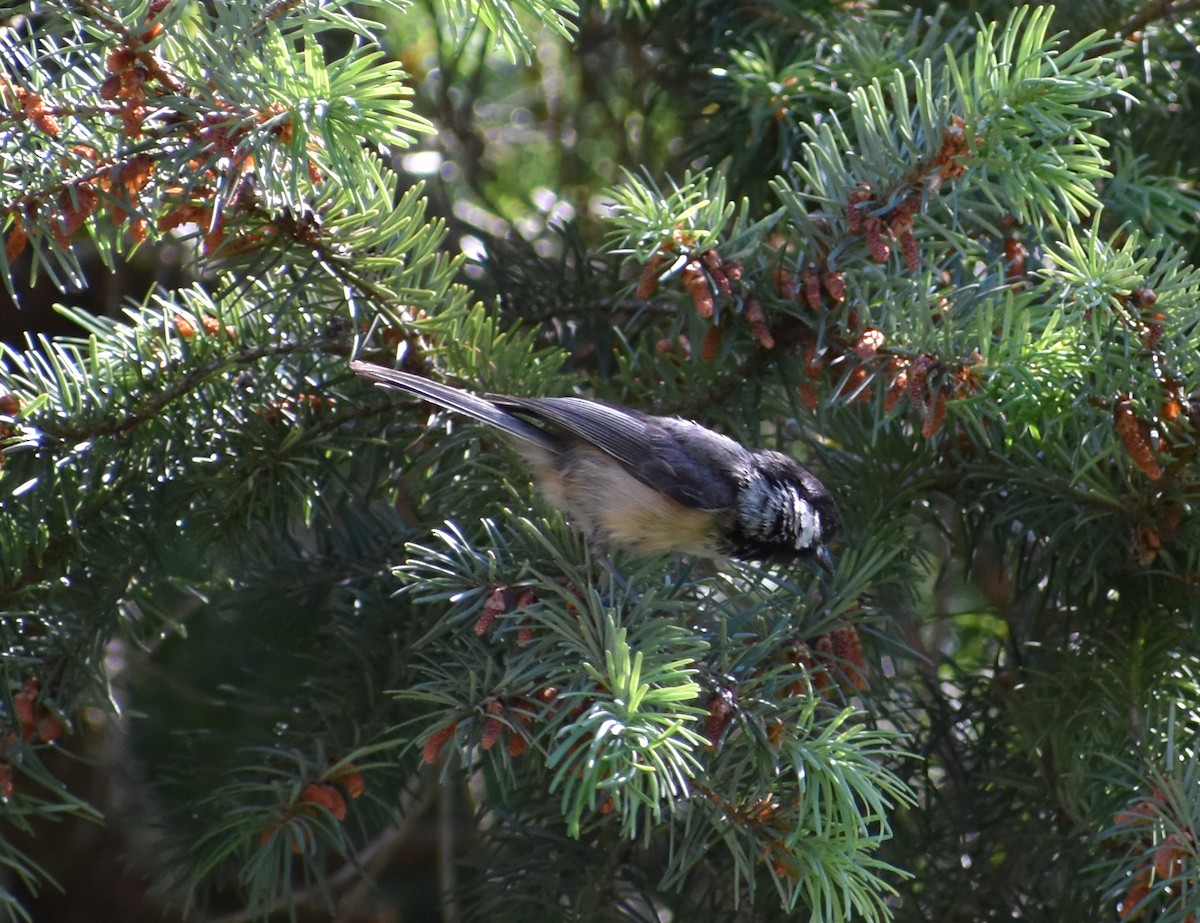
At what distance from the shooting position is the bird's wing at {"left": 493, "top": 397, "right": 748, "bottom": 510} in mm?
2150

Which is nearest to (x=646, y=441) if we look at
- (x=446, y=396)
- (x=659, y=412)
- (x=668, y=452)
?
(x=668, y=452)

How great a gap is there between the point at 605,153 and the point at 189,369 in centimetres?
191

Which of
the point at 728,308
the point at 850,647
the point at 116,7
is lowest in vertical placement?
the point at 850,647

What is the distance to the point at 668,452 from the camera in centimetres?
227

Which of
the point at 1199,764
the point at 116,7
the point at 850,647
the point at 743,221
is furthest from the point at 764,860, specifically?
the point at 116,7

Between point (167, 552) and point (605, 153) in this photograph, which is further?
point (605, 153)

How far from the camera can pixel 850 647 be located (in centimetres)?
162

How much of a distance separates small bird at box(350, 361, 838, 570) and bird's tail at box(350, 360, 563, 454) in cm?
2

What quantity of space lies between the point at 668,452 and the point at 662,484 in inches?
2.6

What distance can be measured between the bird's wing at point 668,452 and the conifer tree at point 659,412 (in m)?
0.07

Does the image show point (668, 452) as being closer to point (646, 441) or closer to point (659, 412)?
point (646, 441)

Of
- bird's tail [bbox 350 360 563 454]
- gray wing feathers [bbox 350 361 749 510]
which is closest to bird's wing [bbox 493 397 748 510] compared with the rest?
gray wing feathers [bbox 350 361 749 510]

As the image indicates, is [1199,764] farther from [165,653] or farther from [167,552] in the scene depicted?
[165,653]

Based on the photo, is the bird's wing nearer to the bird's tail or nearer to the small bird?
the small bird
